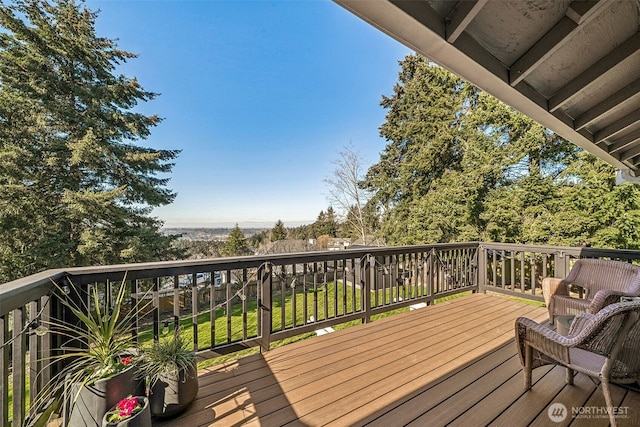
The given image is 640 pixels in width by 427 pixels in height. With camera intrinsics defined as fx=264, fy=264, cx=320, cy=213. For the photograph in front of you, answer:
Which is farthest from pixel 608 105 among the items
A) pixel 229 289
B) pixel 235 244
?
pixel 235 244

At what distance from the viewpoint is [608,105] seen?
7.83ft

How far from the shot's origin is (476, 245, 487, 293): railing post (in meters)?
4.95

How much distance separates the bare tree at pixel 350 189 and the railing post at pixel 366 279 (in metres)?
12.1

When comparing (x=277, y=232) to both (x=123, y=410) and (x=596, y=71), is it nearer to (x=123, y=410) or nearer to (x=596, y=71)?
(x=123, y=410)

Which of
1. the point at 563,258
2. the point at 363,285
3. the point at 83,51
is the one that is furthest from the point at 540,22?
the point at 83,51

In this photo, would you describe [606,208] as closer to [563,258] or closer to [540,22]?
[563,258]

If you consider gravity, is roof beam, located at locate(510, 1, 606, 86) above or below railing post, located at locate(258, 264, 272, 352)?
above

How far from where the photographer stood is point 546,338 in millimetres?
1804

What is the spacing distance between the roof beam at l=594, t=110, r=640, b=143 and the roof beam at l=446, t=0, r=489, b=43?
8.56 ft

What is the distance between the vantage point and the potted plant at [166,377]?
174cm

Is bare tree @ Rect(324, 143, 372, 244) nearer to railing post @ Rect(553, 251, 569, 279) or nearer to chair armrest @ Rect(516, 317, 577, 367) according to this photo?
railing post @ Rect(553, 251, 569, 279)

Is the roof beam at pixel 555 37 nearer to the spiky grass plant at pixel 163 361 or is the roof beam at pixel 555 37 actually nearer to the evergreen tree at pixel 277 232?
the spiky grass plant at pixel 163 361

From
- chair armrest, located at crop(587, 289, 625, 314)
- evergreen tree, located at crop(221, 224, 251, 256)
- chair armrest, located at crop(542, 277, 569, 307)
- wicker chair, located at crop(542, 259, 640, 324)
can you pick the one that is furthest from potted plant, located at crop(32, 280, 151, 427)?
evergreen tree, located at crop(221, 224, 251, 256)

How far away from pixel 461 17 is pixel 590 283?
11.4 feet
